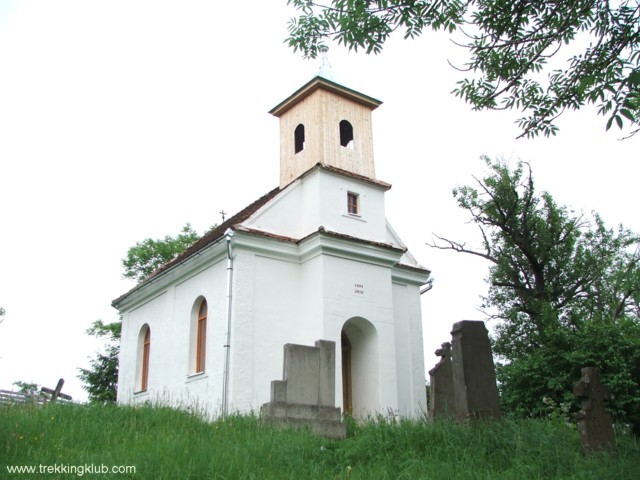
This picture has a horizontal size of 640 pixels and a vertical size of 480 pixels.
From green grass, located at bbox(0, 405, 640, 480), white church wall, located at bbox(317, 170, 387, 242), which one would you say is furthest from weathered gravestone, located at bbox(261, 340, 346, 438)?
white church wall, located at bbox(317, 170, 387, 242)

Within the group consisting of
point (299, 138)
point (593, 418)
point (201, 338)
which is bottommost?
point (593, 418)

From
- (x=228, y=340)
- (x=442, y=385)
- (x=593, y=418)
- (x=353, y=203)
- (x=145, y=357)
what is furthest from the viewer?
(x=145, y=357)

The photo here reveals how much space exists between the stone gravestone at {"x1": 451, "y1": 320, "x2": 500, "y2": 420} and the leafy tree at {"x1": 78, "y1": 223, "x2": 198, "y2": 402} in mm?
24050

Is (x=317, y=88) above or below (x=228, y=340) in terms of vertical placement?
above

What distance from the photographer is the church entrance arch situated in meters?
17.6

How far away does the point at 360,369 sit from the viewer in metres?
18.1

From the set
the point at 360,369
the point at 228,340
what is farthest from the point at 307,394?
the point at 360,369

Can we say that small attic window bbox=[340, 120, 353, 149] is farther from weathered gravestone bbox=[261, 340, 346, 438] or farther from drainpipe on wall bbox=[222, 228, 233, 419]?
weathered gravestone bbox=[261, 340, 346, 438]

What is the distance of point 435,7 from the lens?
8.38 metres

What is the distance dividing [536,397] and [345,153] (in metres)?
9.19

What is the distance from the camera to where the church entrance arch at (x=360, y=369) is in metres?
17.6

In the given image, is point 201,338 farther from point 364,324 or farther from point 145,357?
point 364,324

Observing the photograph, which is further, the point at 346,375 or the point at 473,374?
the point at 346,375

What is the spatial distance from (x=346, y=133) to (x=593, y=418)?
13642 mm
